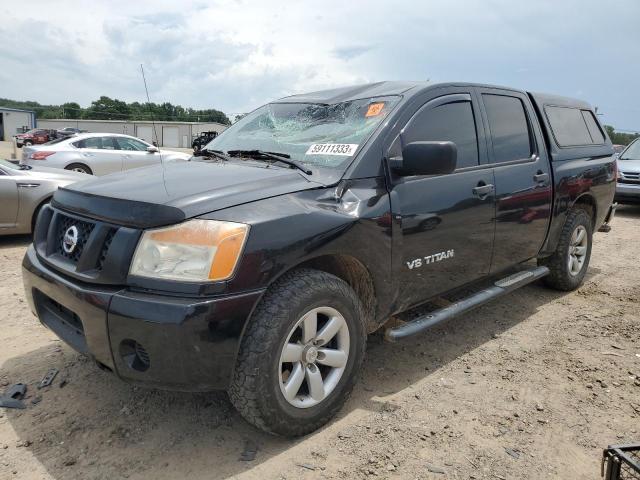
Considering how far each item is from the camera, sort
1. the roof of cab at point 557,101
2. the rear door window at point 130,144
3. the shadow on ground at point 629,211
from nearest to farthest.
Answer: the roof of cab at point 557,101
the shadow on ground at point 629,211
the rear door window at point 130,144

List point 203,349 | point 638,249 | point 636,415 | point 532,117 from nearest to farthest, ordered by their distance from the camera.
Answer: point 203,349 < point 636,415 < point 532,117 < point 638,249

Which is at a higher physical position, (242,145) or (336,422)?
(242,145)

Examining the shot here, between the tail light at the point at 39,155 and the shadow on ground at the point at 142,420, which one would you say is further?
the tail light at the point at 39,155

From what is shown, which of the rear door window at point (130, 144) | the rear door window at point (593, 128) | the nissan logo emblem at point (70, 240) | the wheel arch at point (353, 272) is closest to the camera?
the nissan logo emblem at point (70, 240)

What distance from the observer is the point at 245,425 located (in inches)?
103

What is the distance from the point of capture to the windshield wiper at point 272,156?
110 inches

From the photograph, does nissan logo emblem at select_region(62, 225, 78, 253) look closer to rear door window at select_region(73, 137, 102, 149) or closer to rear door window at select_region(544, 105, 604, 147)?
rear door window at select_region(544, 105, 604, 147)

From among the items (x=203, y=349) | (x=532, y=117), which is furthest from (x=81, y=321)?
(x=532, y=117)

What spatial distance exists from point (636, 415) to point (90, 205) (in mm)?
3113

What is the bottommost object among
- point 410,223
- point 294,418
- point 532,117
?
point 294,418

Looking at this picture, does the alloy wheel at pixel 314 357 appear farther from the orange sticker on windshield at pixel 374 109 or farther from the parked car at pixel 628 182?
the parked car at pixel 628 182

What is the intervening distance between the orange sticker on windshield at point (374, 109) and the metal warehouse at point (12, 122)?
58564mm

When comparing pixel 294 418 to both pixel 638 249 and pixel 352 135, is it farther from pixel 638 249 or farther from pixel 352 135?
pixel 638 249

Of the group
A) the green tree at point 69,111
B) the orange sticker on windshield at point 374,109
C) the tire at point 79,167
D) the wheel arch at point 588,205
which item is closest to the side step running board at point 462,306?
the wheel arch at point 588,205
